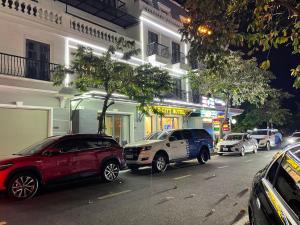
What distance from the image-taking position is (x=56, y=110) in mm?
15953

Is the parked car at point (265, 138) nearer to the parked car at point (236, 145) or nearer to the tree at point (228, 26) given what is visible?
the parked car at point (236, 145)

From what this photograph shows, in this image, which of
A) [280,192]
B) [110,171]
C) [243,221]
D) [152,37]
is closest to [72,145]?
[110,171]

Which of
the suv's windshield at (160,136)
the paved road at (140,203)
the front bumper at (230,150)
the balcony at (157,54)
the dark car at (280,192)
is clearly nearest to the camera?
the dark car at (280,192)

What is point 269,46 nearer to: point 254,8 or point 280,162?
point 254,8

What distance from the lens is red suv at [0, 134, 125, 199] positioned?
8.39m

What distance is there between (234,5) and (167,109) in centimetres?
1594

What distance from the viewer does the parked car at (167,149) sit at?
41.5 feet

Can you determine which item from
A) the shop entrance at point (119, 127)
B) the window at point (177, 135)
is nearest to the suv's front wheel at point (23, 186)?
the window at point (177, 135)

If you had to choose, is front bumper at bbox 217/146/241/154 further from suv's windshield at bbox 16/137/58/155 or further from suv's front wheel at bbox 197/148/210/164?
suv's windshield at bbox 16/137/58/155

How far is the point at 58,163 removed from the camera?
30.8 ft

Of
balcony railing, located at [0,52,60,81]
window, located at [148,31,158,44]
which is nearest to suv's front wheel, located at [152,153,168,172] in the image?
balcony railing, located at [0,52,60,81]

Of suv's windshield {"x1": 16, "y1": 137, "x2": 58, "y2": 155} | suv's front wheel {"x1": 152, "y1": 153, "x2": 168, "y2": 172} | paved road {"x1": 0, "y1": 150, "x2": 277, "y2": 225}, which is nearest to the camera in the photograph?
paved road {"x1": 0, "y1": 150, "x2": 277, "y2": 225}

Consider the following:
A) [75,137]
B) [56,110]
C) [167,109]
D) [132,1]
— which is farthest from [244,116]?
[75,137]

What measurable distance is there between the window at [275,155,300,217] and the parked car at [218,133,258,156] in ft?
54.3
